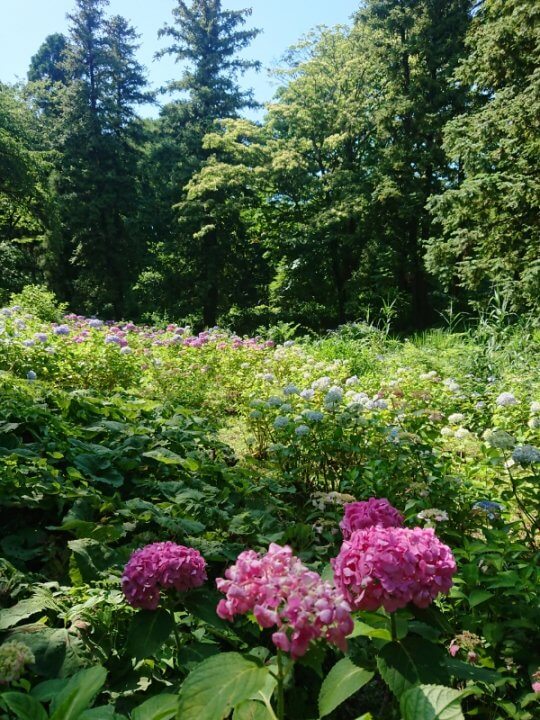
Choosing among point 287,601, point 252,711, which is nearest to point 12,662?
point 252,711

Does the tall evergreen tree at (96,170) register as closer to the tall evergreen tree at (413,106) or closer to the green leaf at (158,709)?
the tall evergreen tree at (413,106)

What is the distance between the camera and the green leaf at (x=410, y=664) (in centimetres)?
107

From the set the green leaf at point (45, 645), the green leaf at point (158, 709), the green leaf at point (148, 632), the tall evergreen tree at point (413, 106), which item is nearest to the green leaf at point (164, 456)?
the green leaf at point (45, 645)

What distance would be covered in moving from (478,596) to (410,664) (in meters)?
0.71

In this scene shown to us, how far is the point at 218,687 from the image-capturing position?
37.1 inches

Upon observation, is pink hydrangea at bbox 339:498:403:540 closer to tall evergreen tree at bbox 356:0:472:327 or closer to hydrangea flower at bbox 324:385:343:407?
hydrangea flower at bbox 324:385:343:407

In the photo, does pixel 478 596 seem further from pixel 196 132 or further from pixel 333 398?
pixel 196 132

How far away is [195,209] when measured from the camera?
1748cm

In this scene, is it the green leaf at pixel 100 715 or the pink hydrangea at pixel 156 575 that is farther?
the pink hydrangea at pixel 156 575

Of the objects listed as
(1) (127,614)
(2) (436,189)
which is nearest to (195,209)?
(2) (436,189)

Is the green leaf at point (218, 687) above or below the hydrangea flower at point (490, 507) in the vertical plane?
above

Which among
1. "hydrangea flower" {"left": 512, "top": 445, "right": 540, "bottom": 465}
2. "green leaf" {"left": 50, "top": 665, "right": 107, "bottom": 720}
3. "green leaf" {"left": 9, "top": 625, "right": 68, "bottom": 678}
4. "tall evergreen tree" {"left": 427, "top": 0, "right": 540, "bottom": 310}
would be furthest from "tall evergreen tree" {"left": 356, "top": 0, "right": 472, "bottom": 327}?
"green leaf" {"left": 50, "top": 665, "right": 107, "bottom": 720}

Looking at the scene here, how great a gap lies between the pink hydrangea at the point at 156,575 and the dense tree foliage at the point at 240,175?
11102 millimetres

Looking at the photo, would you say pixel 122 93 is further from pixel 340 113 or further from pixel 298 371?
pixel 298 371
